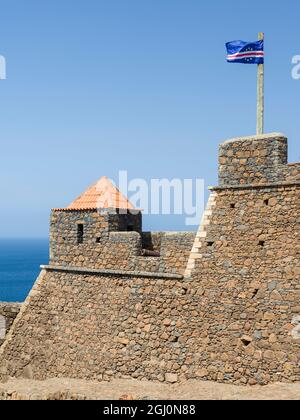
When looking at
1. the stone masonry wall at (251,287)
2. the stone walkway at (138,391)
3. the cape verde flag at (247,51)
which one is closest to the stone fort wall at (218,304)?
the stone masonry wall at (251,287)

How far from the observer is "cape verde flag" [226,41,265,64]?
15195 millimetres

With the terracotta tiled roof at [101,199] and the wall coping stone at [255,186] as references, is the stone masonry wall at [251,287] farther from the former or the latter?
the terracotta tiled roof at [101,199]

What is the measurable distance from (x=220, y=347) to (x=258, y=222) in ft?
10.1

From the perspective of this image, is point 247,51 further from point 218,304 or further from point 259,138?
point 218,304

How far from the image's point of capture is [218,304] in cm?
1481

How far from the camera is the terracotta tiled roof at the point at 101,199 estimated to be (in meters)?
17.7

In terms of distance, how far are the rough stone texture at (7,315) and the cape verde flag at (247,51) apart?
972cm

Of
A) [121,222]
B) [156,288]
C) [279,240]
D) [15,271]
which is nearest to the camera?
[279,240]

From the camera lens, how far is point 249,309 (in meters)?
14.4

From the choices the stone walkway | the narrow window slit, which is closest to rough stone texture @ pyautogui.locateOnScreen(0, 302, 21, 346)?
the stone walkway

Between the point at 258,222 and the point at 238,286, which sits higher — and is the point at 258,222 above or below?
above

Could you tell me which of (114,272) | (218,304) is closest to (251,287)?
(218,304)

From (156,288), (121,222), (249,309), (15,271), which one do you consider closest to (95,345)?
(156,288)
